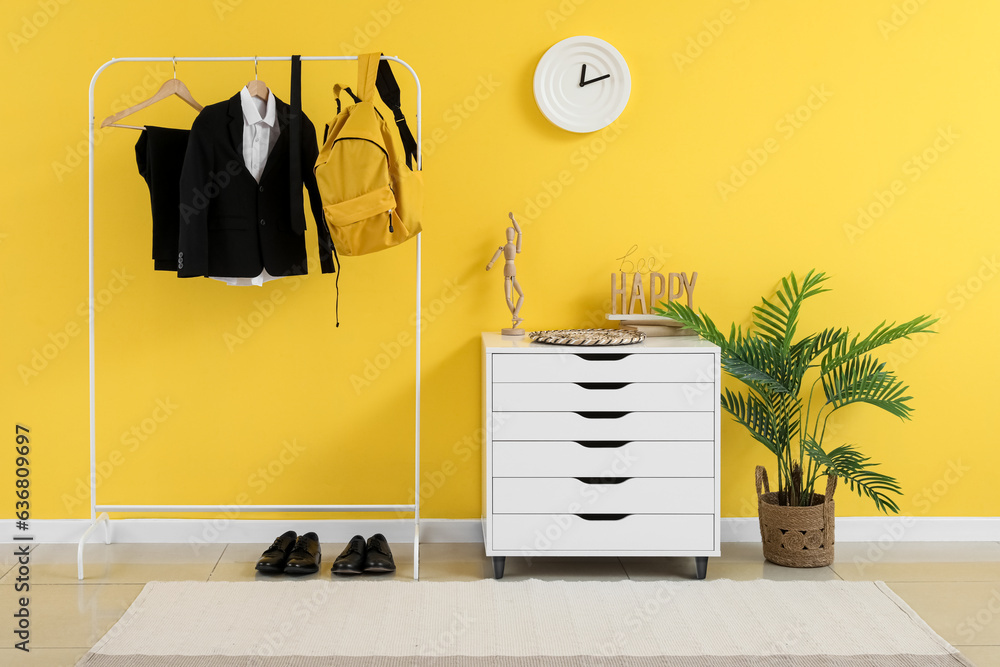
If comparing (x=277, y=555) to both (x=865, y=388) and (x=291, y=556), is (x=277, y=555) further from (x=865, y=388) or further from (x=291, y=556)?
(x=865, y=388)

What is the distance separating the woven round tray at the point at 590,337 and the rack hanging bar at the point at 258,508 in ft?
2.50

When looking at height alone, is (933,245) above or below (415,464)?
above

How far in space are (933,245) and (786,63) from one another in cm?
83

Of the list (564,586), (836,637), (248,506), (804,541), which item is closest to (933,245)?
(804,541)

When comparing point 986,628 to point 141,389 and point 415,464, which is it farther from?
point 141,389

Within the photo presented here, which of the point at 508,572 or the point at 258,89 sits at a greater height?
the point at 258,89

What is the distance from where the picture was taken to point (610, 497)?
2.43 metres

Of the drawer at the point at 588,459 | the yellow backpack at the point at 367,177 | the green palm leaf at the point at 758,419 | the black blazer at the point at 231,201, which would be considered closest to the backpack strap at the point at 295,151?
the black blazer at the point at 231,201

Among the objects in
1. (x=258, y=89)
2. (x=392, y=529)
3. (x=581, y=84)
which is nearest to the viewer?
(x=258, y=89)

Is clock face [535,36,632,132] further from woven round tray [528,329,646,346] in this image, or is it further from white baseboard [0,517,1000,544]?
white baseboard [0,517,1000,544]

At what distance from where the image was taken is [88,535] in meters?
2.60

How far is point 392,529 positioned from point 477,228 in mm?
1116

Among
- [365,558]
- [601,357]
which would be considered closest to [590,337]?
[601,357]

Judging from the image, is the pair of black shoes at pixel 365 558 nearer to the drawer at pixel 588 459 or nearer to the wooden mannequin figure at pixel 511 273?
the drawer at pixel 588 459
